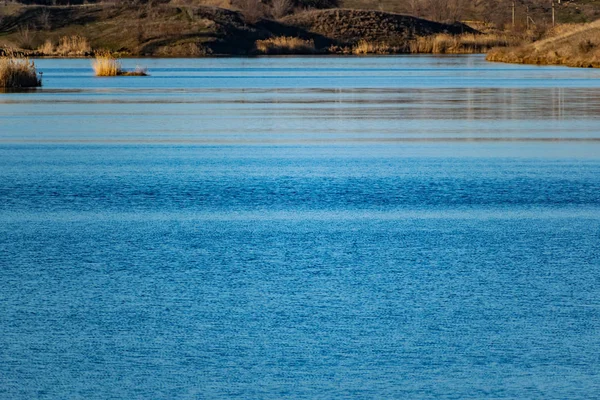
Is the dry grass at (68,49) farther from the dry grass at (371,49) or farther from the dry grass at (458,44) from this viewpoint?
the dry grass at (458,44)

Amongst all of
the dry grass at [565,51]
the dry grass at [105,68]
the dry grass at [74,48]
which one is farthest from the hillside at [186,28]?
the dry grass at [105,68]

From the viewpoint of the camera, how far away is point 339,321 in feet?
19.6

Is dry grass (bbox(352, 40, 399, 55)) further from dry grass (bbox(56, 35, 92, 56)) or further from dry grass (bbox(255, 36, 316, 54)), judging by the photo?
dry grass (bbox(56, 35, 92, 56))

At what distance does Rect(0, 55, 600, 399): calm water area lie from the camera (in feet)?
16.8

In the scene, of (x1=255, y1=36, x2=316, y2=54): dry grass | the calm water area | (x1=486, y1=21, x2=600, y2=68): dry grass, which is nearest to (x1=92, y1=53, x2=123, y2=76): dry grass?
(x1=486, y1=21, x2=600, y2=68): dry grass

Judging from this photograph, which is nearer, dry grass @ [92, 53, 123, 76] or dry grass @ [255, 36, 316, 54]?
dry grass @ [92, 53, 123, 76]

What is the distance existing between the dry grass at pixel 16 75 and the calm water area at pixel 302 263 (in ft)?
52.3

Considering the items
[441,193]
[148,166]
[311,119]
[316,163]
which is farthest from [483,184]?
[311,119]

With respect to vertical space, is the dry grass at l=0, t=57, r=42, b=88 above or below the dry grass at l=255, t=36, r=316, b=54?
below

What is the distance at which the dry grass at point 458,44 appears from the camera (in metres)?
74.9

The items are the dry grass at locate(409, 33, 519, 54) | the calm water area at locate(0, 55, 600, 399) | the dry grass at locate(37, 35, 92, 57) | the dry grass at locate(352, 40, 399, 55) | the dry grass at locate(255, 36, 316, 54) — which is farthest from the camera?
the dry grass at locate(352, 40, 399, 55)

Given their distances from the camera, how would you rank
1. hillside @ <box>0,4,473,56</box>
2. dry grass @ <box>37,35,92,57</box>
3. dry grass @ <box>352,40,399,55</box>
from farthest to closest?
hillside @ <box>0,4,473,56</box>
dry grass @ <box>352,40,399,55</box>
dry grass @ <box>37,35,92,57</box>

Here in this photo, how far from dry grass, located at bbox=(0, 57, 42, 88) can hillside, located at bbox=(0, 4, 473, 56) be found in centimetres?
4187

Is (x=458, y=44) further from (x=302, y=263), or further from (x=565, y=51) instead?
(x=302, y=263)
